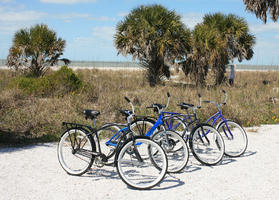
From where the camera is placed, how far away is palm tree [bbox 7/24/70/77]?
17375 millimetres

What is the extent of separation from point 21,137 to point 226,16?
1815 cm

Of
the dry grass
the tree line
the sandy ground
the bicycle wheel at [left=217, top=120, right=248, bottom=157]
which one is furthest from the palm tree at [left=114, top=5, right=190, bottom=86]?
the sandy ground

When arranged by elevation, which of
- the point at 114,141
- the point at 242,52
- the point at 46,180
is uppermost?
the point at 242,52

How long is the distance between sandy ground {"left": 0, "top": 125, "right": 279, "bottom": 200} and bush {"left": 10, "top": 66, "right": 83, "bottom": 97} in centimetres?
628

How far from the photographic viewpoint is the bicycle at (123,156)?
15.3 ft

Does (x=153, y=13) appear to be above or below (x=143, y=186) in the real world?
above

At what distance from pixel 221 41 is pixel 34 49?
1048cm

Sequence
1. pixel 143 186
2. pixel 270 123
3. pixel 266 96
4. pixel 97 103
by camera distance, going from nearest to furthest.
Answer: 1. pixel 143 186
2. pixel 270 123
3. pixel 97 103
4. pixel 266 96

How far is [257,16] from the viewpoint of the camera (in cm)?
2077

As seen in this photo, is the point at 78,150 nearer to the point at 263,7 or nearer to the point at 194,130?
the point at 194,130

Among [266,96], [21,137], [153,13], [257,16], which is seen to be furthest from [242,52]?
[21,137]

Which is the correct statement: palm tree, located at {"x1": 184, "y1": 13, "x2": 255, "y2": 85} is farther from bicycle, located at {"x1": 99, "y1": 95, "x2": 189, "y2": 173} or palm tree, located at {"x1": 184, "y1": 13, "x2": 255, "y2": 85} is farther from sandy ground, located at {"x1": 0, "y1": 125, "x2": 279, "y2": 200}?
bicycle, located at {"x1": 99, "y1": 95, "x2": 189, "y2": 173}

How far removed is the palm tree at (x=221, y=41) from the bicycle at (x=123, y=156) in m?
14.8

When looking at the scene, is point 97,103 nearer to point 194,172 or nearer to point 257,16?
point 194,172
